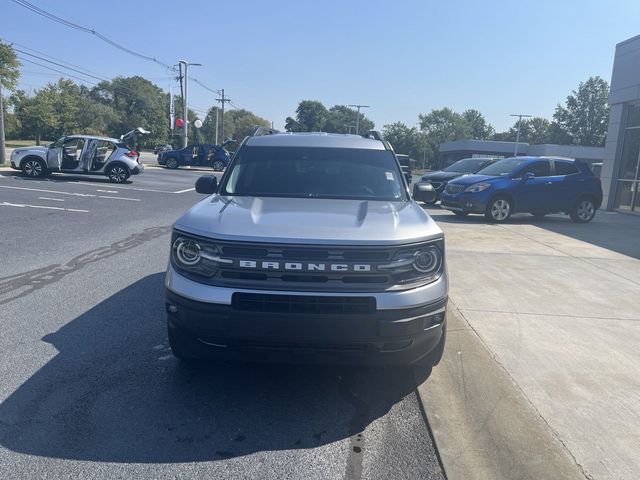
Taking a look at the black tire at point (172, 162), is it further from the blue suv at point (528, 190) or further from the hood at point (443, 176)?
the blue suv at point (528, 190)

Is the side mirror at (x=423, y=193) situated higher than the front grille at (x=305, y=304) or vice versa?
the side mirror at (x=423, y=193)

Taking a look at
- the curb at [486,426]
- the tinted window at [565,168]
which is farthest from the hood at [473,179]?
the curb at [486,426]

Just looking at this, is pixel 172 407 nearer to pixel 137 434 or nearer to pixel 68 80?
pixel 137 434

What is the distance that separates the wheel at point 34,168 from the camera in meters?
20.6

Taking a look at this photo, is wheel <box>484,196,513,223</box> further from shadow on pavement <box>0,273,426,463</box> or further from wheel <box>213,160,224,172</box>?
wheel <box>213,160,224,172</box>

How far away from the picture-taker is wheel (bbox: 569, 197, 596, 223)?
1480cm

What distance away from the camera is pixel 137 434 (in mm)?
3221

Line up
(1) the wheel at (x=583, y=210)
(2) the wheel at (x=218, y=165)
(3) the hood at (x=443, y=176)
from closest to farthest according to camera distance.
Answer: (1) the wheel at (x=583, y=210) → (3) the hood at (x=443, y=176) → (2) the wheel at (x=218, y=165)

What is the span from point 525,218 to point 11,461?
15.0m

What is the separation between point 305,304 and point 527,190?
12.2m

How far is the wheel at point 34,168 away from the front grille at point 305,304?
20176 mm

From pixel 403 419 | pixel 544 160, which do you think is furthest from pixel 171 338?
pixel 544 160

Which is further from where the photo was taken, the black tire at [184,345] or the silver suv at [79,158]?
the silver suv at [79,158]

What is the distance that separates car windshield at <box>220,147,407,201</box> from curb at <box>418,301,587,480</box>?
158 cm
